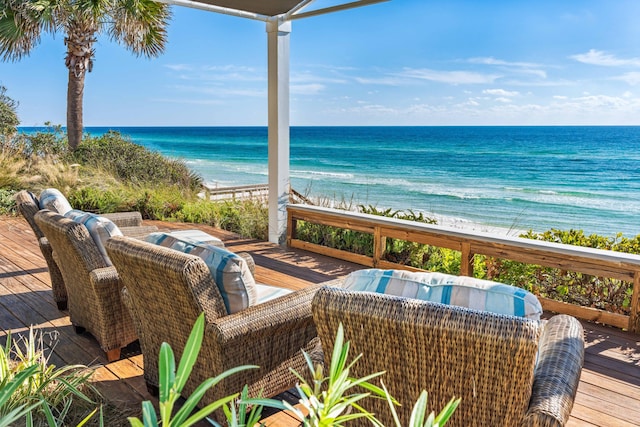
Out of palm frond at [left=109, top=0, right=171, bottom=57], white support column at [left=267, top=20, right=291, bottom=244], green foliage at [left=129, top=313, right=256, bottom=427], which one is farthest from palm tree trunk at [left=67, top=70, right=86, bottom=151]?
green foliage at [left=129, top=313, right=256, bottom=427]

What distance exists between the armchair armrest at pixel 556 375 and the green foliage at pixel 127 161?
8.71m

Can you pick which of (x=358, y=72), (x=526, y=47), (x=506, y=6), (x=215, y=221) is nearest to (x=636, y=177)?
(x=526, y=47)

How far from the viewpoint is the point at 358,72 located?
30.4 m

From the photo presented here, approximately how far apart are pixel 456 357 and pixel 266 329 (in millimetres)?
962

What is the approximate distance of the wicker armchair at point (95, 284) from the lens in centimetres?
282

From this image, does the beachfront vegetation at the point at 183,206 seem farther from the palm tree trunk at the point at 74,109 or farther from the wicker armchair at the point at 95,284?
the wicker armchair at the point at 95,284

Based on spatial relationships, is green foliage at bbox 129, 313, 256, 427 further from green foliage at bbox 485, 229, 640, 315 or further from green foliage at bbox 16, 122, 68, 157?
green foliage at bbox 16, 122, 68, 157

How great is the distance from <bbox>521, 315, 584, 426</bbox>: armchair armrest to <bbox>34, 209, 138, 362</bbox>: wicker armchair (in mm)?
2217

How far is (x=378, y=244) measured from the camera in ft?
16.6

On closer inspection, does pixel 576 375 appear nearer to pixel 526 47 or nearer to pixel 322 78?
pixel 526 47

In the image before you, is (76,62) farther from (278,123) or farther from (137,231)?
(137,231)

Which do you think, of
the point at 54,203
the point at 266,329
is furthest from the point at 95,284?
the point at 266,329

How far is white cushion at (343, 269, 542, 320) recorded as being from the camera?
1.56 m

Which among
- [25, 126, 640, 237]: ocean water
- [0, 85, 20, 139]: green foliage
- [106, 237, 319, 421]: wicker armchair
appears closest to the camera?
[106, 237, 319, 421]: wicker armchair
